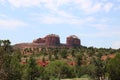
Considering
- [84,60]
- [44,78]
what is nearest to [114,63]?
[44,78]

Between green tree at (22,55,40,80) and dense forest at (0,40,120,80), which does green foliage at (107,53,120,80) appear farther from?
green tree at (22,55,40,80)

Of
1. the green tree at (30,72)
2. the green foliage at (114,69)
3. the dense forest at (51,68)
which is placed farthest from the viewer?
the green foliage at (114,69)

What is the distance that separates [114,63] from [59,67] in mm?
37072

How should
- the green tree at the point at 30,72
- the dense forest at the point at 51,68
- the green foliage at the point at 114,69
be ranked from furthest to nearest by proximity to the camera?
the green foliage at the point at 114,69 → the green tree at the point at 30,72 → the dense forest at the point at 51,68

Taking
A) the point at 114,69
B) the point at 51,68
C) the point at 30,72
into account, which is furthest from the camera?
the point at 51,68

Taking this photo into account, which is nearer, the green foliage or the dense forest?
the dense forest

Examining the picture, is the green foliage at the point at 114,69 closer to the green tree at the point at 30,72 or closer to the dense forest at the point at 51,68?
the dense forest at the point at 51,68

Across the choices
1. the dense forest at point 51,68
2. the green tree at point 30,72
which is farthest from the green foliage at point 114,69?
the green tree at point 30,72

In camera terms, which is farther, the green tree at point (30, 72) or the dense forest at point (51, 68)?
the green tree at point (30, 72)

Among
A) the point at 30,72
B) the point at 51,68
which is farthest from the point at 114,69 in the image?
the point at 51,68

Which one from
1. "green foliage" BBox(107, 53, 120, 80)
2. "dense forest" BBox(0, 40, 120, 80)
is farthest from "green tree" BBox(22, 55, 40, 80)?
"green foliage" BBox(107, 53, 120, 80)

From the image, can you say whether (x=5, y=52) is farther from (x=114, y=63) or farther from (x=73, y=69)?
(x=73, y=69)

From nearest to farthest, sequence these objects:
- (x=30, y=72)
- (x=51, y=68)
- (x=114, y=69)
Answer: (x=30, y=72) → (x=114, y=69) → (x=51, y=68)

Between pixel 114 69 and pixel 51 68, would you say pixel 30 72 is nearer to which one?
pixel 114 69
